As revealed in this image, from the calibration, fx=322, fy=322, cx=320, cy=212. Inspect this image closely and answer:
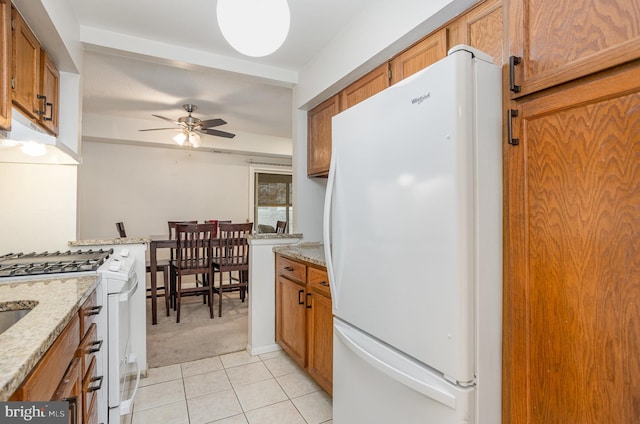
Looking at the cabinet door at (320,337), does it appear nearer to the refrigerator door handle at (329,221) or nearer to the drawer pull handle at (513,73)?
the refrigerator door handle at (329,221)

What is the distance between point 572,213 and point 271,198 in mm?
5373

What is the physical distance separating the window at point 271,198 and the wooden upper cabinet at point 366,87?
141 inches

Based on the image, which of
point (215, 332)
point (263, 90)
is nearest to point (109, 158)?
point (263, 90)

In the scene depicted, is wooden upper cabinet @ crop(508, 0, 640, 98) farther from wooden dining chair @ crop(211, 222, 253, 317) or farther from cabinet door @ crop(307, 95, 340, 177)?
wooden dining chair @ crop(211, 222, 253, 317)

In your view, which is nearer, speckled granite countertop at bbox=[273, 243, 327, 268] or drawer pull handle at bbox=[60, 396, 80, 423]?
drawer pull handle at bbox=[60, 396, 80, 423]

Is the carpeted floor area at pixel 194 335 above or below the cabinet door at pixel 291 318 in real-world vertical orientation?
below

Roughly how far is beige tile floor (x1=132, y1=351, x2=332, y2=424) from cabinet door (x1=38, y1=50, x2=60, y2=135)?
176 cm

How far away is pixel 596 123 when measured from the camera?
2.63 ft

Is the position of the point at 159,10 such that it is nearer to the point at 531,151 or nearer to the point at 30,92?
the point at 30,92

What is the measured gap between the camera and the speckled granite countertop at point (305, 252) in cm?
204

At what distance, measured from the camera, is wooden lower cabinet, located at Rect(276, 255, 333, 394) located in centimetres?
192

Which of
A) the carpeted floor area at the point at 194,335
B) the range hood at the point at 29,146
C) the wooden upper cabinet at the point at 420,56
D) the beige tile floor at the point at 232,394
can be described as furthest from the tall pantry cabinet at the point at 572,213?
the carpeted floor area at the point at 194,335

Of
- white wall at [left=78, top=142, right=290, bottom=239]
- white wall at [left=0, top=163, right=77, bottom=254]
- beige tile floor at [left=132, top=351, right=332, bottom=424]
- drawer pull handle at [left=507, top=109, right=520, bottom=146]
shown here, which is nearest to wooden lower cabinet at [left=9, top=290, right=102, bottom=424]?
beige tile floor at [left=132, top=351, right=332, bottom=424]

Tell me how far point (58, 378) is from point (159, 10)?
81.1 inches
